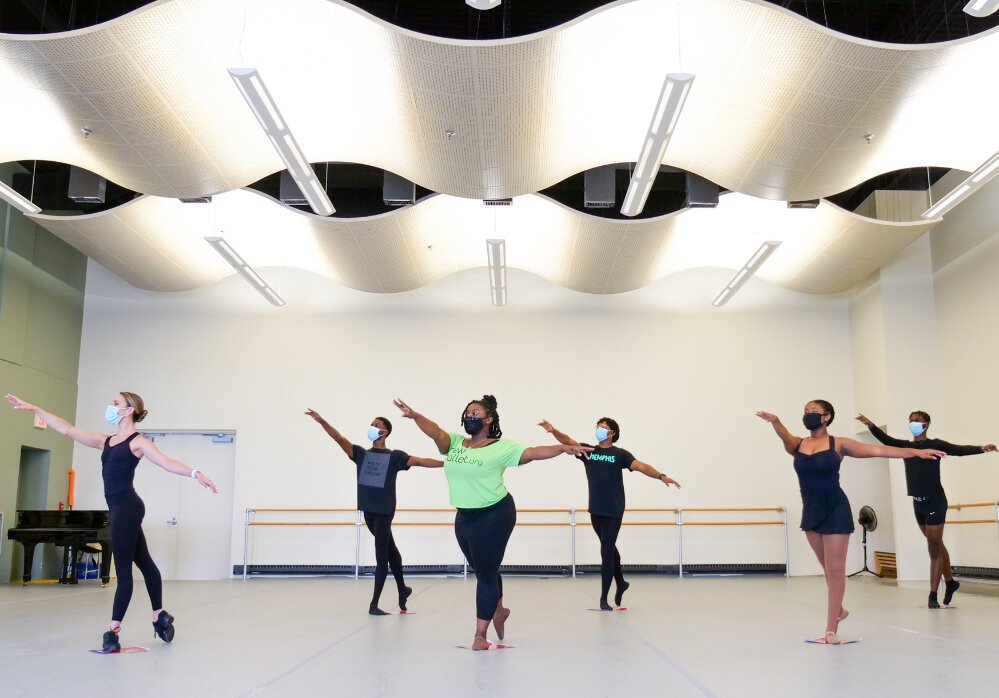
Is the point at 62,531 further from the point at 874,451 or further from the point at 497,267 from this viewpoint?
the point at 874,451

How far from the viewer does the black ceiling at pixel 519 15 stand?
32.2 ft

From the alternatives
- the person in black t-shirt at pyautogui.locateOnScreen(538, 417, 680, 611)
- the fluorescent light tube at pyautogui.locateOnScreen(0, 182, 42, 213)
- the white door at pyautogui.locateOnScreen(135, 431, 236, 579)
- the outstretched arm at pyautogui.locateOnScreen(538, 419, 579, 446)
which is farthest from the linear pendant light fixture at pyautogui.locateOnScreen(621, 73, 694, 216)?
the white door at pyautogui.locateOnScreen(135, 431, 236, 579)

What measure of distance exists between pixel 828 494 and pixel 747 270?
7.19 metres

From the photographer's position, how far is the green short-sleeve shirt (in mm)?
5023

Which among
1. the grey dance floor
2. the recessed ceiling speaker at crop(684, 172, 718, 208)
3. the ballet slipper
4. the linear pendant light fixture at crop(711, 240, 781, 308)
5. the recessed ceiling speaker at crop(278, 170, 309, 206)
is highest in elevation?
the recessed ceiling speaker at crop(278, 170, 309, 206)

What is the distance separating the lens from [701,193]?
10.9 m

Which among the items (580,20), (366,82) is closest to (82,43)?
(366,82)

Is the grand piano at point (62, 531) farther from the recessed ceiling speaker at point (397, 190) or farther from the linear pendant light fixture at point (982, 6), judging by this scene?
the linear pendant light fixture at point (982, 6)

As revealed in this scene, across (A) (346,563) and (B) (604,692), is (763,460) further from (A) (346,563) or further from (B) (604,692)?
(B) (604,692)

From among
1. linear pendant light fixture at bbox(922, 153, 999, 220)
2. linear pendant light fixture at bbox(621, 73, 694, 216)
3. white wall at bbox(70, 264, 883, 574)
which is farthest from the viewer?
white wall at bbox(70, 264, 883, 574)

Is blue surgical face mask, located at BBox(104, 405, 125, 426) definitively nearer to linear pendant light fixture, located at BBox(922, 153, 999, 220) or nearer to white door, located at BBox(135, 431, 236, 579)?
linear pendant light fixture, located at BBox(922, 153, 999, 220)

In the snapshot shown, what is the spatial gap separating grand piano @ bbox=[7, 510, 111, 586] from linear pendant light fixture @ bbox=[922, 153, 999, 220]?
35.5ft

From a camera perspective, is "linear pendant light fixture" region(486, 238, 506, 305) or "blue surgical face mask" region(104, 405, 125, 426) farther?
"linear pendant light fixture" region(486, 238, 506, 305)

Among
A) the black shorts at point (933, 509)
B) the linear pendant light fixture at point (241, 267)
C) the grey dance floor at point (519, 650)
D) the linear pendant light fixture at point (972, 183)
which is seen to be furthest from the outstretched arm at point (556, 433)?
the linear pendant light fixture at point (241, 267)
